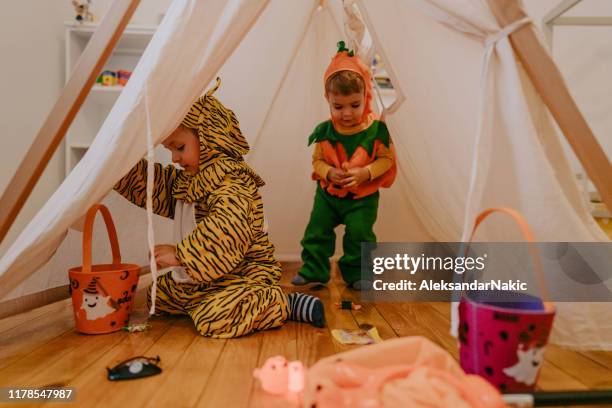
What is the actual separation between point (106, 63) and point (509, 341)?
2.61 metres

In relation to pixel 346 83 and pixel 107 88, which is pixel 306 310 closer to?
pixel 346 83

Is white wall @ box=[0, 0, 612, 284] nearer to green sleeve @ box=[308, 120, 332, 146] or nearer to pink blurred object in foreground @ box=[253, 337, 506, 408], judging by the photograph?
green sleeve @ box=[308, 120, 332, 146]

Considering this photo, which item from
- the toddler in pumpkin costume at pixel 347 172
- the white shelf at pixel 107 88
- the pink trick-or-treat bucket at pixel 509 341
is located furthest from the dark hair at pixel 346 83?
the white shelf at pixel 107 88

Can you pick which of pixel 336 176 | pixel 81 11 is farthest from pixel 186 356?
pixel 81 11

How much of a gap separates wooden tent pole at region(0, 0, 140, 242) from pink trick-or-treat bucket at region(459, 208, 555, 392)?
3.53ft

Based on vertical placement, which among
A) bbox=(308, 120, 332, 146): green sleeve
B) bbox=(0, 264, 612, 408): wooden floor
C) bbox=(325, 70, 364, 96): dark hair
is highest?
bbox=(325, 70, 364, 96): dark hair

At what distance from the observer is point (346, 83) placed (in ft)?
6.02

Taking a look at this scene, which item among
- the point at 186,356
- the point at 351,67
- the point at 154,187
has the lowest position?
the point at 186,356

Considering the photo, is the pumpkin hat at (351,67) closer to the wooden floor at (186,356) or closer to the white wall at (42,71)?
the white wall at (42,71)

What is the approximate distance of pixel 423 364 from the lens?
0.77m

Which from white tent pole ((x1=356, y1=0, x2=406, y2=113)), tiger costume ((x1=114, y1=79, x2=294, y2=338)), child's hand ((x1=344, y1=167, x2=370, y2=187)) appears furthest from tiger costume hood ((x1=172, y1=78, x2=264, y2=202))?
white tent pole ((x1=356, y1=0, x2=406, y2=113))

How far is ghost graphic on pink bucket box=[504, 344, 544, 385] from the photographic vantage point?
0.80 meters

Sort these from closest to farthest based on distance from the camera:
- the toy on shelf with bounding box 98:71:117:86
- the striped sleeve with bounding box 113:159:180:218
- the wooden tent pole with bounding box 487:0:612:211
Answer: the wooden tent pole with bounding box 487:0:612:211 → the striped sleeve with bounding box 113:159:180:218 → the toy on shelf with bounding box 98:71:117:86

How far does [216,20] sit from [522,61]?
2.51ft
